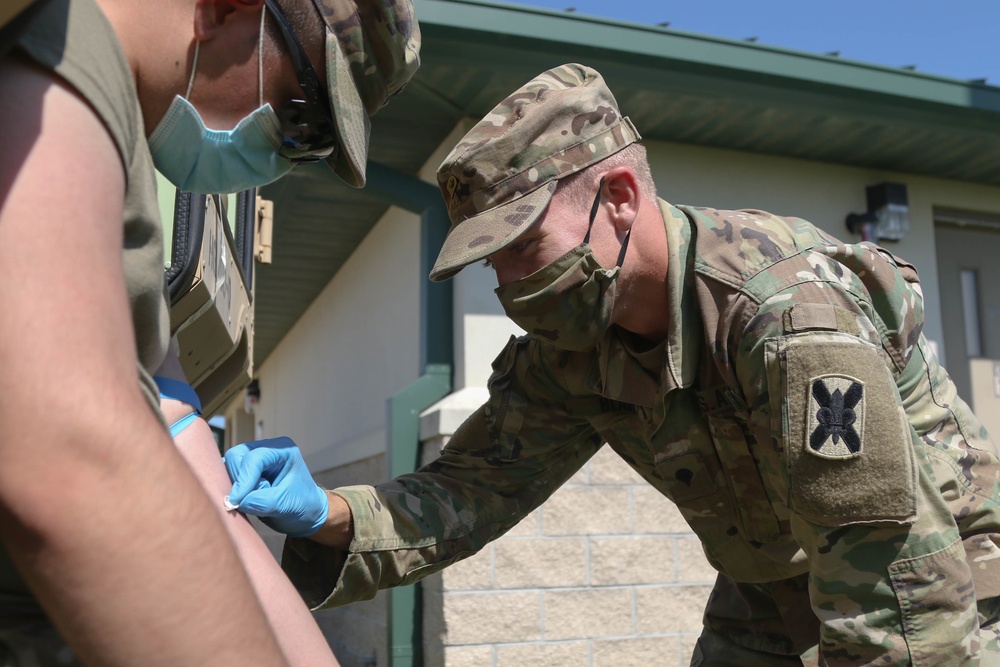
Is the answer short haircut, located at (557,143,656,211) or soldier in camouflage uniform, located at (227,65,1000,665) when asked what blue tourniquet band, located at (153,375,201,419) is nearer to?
soldier in camouflage uniform, located at (227,65,1000,665)

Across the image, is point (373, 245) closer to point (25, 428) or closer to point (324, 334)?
point (324, 334)

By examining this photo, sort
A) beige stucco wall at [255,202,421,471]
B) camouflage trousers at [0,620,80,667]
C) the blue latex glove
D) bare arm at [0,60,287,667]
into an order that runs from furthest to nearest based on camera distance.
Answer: beige stucco wall at [255,202,421,471], the blue latex glove, camouflage trousers at [0,620,80,667], bare arm at [0,60,287,667]

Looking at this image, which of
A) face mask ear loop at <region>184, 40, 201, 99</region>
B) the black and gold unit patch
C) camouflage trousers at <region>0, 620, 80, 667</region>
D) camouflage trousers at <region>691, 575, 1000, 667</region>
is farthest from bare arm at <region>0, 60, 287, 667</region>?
camouflage trousers at <region>691, 575, 1000, 667</region>

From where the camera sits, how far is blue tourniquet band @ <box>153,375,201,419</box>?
1444mm

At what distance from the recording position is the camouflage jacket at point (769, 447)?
1.53m

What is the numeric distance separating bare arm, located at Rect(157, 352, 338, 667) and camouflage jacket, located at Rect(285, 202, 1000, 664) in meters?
0.43

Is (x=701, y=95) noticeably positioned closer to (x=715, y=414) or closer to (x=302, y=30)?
(x=715, y=414)

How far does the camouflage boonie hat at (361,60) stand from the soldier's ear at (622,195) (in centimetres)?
79

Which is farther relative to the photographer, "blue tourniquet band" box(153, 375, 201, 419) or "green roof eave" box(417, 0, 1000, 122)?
"green roof eave" box(417, 0, 1000, 122)

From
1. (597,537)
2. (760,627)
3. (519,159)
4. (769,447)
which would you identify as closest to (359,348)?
(597,537)

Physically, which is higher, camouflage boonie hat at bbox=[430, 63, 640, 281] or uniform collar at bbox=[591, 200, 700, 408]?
camouflage boonie hat at bbox=[430, 63, 640, 281]

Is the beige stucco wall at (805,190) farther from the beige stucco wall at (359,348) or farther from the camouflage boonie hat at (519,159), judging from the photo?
the camouflage boonie hat at (519,159)

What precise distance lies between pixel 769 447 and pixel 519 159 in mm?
791

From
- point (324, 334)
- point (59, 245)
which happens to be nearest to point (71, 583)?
point (59, 245)
